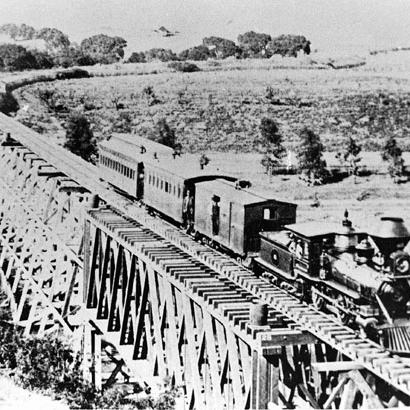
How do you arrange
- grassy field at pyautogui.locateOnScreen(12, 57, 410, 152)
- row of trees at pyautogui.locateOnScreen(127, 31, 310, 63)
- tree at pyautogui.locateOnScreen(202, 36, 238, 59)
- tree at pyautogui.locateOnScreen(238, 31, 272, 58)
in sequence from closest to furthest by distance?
1. grassy field at pyautogui.locateOnScreen(12, 57, 410, 152)
2. row of trees at pyautogui.locateOnScreen(127, 31, 310, 63)
3. tree at pyautogui.locateOnScreen(202, 36, 238, 59)
4. tree at pyautogui.locateOnScreen(238, 31, 272, 58)

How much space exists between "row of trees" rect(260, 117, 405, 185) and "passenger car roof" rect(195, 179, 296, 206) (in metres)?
20.5

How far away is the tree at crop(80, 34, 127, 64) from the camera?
249 feet

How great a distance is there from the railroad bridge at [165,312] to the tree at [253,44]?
165 ft

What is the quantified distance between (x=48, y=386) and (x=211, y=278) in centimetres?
470

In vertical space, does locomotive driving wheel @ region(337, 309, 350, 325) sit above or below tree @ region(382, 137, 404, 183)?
above

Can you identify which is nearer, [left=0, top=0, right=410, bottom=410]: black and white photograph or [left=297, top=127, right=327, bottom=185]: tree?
[left=0, top=0, right=410, bottom=410]: black and white photograph

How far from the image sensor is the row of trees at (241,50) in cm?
7425

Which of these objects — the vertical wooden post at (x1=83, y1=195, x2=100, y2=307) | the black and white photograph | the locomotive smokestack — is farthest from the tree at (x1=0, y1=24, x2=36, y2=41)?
the locomotive smokestack

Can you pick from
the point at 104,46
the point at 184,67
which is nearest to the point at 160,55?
the point at 104,46

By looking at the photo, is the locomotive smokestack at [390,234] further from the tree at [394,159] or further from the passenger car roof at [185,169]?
the tree at [394,159]

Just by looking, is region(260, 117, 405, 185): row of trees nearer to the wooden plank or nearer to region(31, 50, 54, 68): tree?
region(31, 50, 54, 68): tree

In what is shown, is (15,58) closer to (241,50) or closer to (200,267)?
(241,50)

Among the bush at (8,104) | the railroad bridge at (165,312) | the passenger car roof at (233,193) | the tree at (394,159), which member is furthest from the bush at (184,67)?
the passenger car roof at (233,193)

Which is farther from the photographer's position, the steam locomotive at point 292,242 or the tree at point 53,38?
the tree at point 53,38
